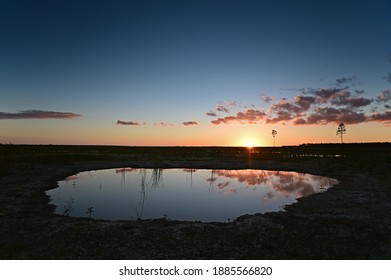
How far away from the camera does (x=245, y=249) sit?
1238 cm

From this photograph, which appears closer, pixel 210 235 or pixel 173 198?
pixel 210 235

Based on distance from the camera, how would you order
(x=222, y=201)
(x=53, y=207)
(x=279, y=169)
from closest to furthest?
(x=53, y=207) < (x=222, y=201) < (x=279, y=169)

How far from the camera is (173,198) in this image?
960 inches

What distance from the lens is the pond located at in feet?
62.4

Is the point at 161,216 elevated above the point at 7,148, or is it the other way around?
the point at 7,148

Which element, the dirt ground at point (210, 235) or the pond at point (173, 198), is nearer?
the dirt ground at point (210, 235)

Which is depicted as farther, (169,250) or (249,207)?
(249,207)

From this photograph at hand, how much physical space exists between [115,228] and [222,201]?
10.6 meters

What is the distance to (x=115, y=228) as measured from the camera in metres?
14.7

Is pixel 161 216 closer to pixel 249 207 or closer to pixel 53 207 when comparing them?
pixel 249 207

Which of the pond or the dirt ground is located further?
the pond

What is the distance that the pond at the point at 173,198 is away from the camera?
62.4 ft

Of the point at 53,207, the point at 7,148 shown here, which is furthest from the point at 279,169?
the point at 7,148

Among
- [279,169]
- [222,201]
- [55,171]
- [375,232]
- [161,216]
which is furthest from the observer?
[279,169]
